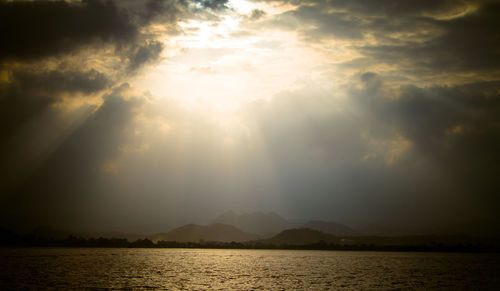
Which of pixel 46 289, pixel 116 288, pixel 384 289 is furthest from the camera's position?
pixel 384 289

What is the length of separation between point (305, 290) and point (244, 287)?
1485 cm

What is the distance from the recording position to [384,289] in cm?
8481

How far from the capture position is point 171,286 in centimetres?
8575

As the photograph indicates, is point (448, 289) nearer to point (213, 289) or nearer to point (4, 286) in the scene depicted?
point (213, 289)

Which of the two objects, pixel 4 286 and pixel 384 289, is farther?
pixel 384 289

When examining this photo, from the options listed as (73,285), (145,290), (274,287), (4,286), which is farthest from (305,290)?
(4,286)

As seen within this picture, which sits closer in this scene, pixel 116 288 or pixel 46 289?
pixel 46 289

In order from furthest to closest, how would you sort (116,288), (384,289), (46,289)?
(384,289) < (116,288) < (46,289)

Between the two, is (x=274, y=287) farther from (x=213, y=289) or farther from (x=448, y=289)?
(x=448, y=289)

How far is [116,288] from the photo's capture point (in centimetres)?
7962

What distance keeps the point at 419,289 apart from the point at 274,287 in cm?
3521

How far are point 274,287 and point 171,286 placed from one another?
81.9 feet

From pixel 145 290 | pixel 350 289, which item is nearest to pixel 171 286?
pixel 145 290

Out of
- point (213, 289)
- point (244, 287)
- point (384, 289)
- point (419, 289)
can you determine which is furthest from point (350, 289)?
point (213, 289)
